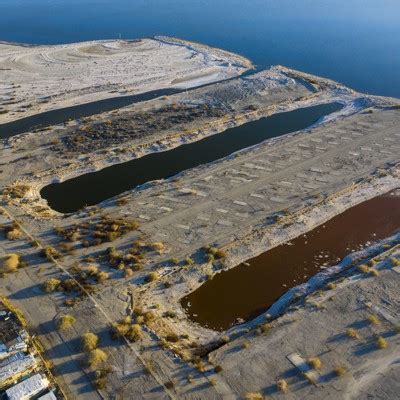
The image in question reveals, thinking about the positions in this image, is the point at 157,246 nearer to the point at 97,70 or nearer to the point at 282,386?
the point at 282,386

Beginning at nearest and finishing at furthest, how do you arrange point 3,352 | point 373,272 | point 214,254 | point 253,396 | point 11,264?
point 253,396 → point 3,352 → point 373,272 → point 11,264 → point 214,254

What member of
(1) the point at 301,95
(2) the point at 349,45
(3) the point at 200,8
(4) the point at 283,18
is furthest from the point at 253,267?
(3) the point at 200,8

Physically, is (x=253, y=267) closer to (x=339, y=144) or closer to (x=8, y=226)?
(x=8, y=226)

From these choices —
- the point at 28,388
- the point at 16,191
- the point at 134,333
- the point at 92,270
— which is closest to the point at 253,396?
the point at 134,333

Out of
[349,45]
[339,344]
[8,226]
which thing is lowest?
[8,226]

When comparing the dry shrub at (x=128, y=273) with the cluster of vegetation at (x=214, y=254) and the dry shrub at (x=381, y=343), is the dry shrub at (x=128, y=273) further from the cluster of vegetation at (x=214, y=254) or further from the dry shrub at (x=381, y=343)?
the dry shrub at (x=381, y=343)

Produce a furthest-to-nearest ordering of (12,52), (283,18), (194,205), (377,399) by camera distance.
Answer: (283,18)
(12,52)
(194,205)
(377,399)
